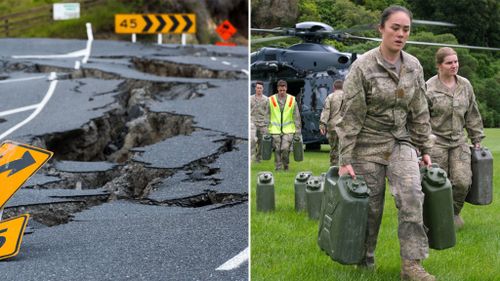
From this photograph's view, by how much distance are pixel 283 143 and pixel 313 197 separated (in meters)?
4.77

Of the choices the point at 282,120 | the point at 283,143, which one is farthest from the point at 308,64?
the point at 283,143

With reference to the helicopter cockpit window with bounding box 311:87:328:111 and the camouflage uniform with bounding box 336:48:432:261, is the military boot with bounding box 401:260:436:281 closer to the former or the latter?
the camouflage uniform with bounding box 336:48:432:261

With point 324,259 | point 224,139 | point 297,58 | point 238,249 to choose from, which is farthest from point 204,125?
point 324,259

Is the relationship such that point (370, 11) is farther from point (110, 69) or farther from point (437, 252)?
point (110, 69)

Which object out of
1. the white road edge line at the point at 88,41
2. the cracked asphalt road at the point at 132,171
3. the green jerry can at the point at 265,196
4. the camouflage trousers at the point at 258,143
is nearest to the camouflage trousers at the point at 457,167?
the green jerry can at the point at 265,196

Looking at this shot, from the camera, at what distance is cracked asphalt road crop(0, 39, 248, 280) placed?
511cm

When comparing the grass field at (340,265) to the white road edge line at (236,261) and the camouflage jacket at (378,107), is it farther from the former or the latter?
the camouflage jacket at (378,107)

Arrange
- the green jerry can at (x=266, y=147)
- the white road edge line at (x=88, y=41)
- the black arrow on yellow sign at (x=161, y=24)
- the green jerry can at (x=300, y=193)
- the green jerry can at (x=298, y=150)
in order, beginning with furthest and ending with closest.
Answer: the black arrow on yellow sign at (x=161, y=24)
the white road edge line at (x=88, y=41)
the green jerry can at (x=266, y=147)
the green jerry can at (x=298, y=150)
the green jerry can at (x=300, y=193)

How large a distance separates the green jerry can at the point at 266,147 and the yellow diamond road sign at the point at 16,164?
567cm

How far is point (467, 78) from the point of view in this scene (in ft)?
19.6

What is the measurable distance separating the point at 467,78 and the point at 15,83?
1092 centimetres

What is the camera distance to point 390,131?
180 inches

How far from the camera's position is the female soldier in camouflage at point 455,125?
6.18m

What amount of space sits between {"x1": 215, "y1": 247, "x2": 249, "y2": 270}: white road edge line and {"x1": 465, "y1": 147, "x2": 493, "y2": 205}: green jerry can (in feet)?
6.43
